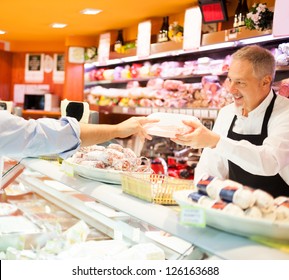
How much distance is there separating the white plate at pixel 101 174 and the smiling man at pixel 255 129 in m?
0.43

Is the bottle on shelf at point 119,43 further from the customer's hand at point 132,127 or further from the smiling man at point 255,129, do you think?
the customer's hand at point 132,127

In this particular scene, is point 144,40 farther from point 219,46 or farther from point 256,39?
point 256,39

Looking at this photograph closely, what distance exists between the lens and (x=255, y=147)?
81.8 inches

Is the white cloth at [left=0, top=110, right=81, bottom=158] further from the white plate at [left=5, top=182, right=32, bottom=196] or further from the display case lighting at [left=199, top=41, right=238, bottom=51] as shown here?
the display case lighting at [left=199, top=41, right=238, bottom=51]

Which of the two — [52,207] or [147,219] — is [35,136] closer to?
[147,219]

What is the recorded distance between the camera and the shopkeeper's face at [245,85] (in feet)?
7.85

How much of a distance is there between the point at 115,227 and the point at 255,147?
730 millimetres

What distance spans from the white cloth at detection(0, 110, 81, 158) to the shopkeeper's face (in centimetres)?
103

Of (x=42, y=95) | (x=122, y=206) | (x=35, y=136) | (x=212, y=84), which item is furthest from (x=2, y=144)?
(x=42, y=95)

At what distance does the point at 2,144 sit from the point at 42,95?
9.68 metres

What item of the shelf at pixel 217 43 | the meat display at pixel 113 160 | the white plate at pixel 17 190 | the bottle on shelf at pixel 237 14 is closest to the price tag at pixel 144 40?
the shelf at pixel 217 43

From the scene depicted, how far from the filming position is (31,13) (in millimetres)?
7926

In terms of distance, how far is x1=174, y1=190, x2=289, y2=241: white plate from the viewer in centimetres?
112

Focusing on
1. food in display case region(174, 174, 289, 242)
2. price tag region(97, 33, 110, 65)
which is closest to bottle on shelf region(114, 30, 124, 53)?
price tag region(97, 33, 110, 65)
